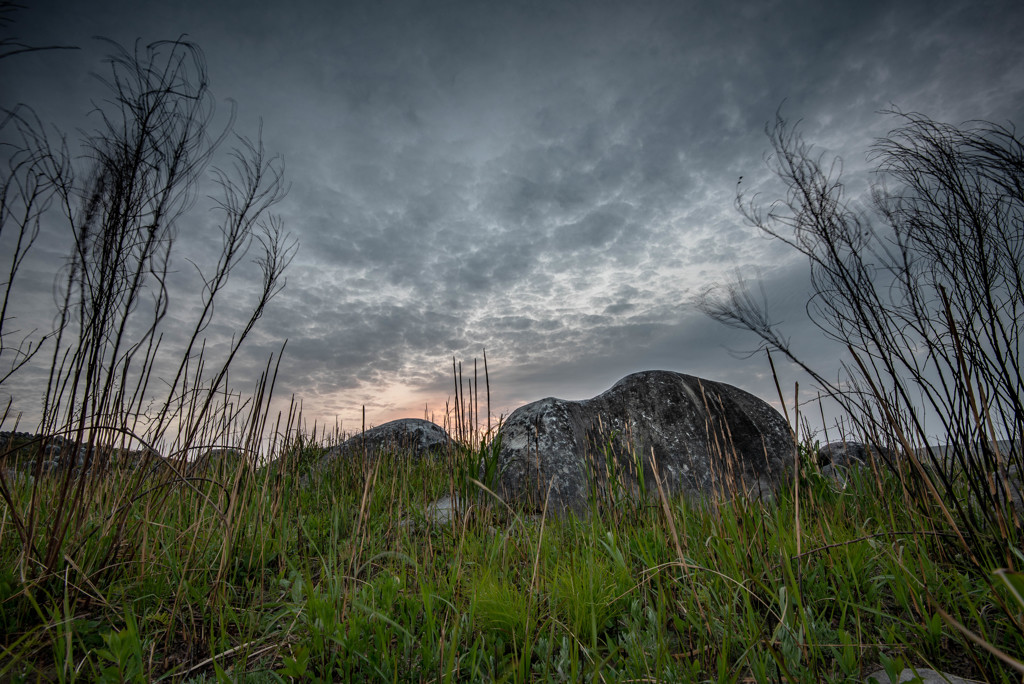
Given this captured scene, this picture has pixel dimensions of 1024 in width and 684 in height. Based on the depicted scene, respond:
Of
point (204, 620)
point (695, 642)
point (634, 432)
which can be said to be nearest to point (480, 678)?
point (695, 642)

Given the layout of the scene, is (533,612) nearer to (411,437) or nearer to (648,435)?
(648,435)

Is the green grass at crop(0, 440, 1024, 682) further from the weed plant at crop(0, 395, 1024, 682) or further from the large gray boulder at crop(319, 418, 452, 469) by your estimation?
the large gray boulder at crop(319, 418, 452, 469)

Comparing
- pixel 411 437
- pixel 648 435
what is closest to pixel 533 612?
pixel 648 435

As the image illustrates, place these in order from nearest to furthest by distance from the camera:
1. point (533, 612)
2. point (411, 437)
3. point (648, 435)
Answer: point (533, 612), point (648, 435), point (411, 437)

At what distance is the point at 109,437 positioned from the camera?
2697 mm

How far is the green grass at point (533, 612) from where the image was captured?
1696mm

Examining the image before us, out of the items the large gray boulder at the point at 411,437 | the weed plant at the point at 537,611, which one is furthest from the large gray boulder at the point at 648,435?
the large gray boulder at the point at 411,437

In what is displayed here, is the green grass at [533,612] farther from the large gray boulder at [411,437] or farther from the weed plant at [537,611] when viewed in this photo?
Result: the large gray boulder at [411,437]

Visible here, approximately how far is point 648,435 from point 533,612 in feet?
12.0

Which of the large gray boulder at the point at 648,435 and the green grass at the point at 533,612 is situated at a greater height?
the large gray boulder at the point at 648,435

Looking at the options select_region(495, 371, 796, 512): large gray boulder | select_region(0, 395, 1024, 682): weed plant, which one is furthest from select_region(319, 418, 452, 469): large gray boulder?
select_region(0, 395, 1024, 682): weed plant

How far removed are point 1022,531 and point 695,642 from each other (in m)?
1.49

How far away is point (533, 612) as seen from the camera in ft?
6.75

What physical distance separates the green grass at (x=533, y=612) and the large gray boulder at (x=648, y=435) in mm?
1712
